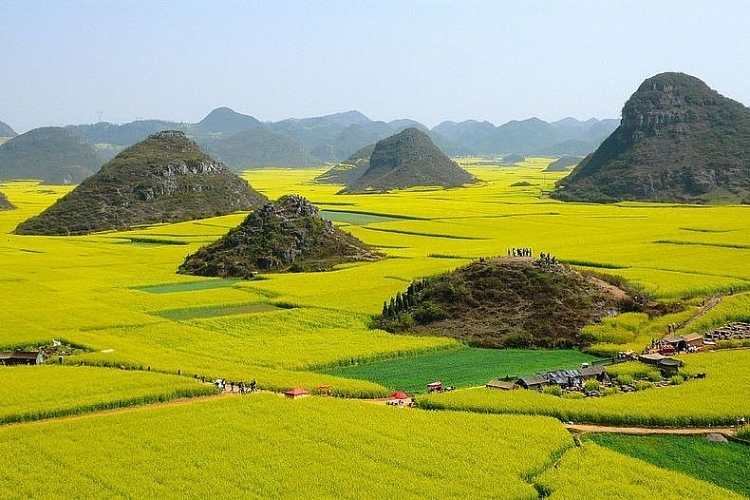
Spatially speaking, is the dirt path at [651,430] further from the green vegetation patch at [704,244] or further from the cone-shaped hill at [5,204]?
the cone-shaped hill at [5,204]

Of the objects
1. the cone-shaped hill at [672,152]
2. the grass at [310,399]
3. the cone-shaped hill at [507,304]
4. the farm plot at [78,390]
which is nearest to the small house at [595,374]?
the grass at [310,399]

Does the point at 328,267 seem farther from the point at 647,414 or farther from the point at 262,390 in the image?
the point at 647,414

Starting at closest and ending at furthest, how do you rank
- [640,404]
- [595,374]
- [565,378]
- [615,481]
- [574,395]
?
[615,481]
[640,404]
[574,395]
[565,378]
[595,374]

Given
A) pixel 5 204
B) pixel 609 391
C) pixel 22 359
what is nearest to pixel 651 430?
pixel 609 391

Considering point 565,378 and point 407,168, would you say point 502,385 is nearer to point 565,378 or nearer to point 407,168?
point 565,378

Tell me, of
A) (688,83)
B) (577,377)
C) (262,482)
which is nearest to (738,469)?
(577,377)

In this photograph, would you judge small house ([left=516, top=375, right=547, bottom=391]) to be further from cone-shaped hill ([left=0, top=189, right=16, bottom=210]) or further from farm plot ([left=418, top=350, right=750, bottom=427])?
cone-shaped hill ([left=0, top=189, right=16, bottom=210])
